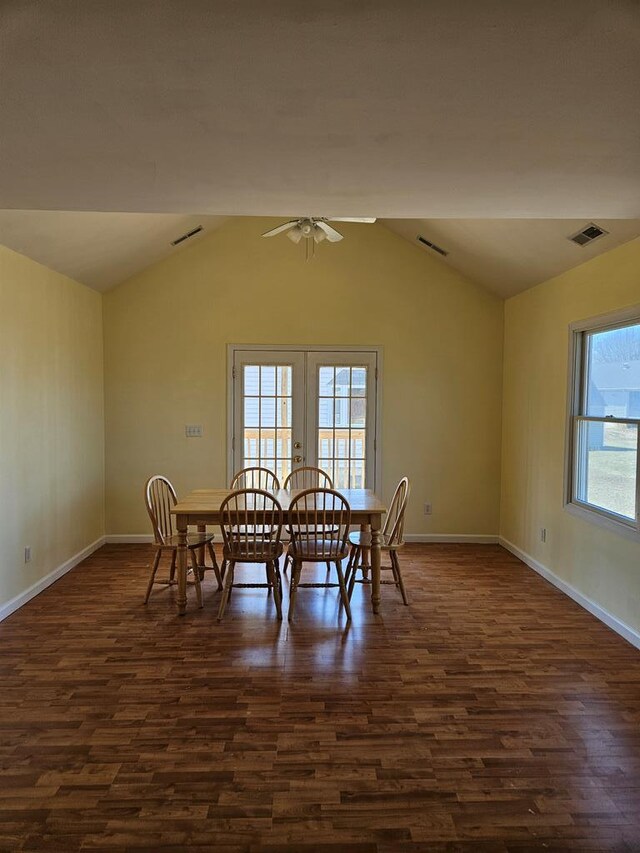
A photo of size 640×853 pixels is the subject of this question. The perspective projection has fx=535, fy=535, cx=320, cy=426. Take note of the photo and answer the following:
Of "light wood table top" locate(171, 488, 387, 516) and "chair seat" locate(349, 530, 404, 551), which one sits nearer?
"light wood table top" locate(171, 488, 387, 516)

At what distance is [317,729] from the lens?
98.3 inches

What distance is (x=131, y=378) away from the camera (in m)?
5.73

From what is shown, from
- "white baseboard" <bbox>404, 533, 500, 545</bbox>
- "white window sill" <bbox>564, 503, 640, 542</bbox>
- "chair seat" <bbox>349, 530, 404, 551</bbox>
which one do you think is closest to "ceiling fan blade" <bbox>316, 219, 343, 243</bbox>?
"chair seat" <bbox>349, 530, 404, 551</bbox>

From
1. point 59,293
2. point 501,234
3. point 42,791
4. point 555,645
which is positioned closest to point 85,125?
point 42,791

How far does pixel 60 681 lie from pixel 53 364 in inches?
104

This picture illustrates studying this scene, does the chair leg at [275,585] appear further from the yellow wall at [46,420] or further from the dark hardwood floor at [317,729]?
the yellow wall at [46,420]

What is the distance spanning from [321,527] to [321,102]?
114 inches

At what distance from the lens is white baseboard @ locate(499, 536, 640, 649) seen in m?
3.47

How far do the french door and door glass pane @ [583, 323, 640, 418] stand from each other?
7.43 feet

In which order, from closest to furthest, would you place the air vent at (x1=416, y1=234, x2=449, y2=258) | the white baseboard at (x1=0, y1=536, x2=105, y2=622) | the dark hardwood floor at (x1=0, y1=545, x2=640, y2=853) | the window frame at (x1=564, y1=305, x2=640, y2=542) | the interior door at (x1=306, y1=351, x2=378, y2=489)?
the dark hardwood floor at (x1=0, y1=545, x2=640, y2=853) → the white baseboard at (x1=0, y1=536, x2=105, y2=622) → the window frame at (x1=564, y1=305, x2=640, y2=542) → the air vent at (x1=416, y1=234, x2=449, y2=258) → the interior door at (x1=306, y1=351, x2=378, y2=489)

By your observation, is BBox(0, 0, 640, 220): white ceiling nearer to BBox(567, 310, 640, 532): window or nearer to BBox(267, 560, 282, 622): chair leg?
BBox(567, 310, 640, 532): window

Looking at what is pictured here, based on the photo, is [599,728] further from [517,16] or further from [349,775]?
[517,16]

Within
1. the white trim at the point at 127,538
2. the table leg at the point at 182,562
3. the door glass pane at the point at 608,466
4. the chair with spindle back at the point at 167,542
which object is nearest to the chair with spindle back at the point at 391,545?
the chair with spindle back at the point at 167,542

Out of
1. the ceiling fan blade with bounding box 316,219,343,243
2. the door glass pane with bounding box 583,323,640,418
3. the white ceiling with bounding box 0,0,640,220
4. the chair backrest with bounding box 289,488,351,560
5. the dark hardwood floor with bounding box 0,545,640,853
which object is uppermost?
the ceiling fan blade with bounding box 316,219,343,243
